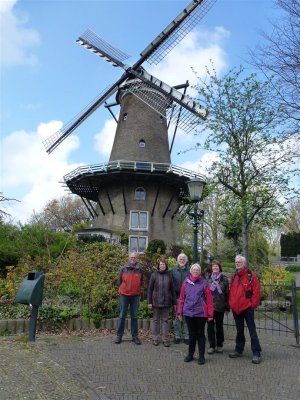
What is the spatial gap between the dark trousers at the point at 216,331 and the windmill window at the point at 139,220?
23110 mm

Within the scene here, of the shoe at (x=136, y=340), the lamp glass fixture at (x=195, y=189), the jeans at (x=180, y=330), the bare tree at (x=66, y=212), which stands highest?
the bare tree at (x=66, y=212)

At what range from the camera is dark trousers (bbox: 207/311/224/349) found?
296 inches

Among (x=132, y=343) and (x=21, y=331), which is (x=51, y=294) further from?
(x=132, y=343)

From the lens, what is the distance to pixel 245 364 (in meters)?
6.72

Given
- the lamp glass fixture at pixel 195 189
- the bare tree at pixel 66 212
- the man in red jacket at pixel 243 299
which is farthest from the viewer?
the bare tree at pixel 66 212

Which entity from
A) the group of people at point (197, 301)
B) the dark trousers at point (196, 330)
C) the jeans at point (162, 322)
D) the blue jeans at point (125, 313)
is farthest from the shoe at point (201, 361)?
the blue jeans at point (125, 313)

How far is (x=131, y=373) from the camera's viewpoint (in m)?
5.84

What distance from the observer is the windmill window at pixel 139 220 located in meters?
30.9

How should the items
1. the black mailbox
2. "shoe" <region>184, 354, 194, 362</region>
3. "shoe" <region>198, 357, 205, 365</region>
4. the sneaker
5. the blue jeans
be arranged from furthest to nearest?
1. the blue jeans
2. the sneaker
3. the black mailbox
4. "shoe" <region>184, 354, 194, 362</region>
5. "shoe" <region>198, 357, 205, 365</region>

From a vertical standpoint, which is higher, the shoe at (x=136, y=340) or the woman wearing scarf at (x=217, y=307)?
the woman wearing scarf at (x=217, y=307)

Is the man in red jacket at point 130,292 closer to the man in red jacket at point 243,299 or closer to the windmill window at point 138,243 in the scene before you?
the man in red jacket at point 243,299

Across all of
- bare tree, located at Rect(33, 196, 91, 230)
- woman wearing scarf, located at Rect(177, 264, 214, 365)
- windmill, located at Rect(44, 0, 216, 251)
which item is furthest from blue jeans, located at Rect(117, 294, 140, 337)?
bare tree, located at Rect(33, 196, 91, 230)

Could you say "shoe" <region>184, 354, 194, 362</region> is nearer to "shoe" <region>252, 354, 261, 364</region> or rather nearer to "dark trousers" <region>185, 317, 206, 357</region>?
"dark trousers" <region>185, 317, 206, 357</region>

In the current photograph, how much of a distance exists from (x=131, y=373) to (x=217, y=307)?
2.33m
